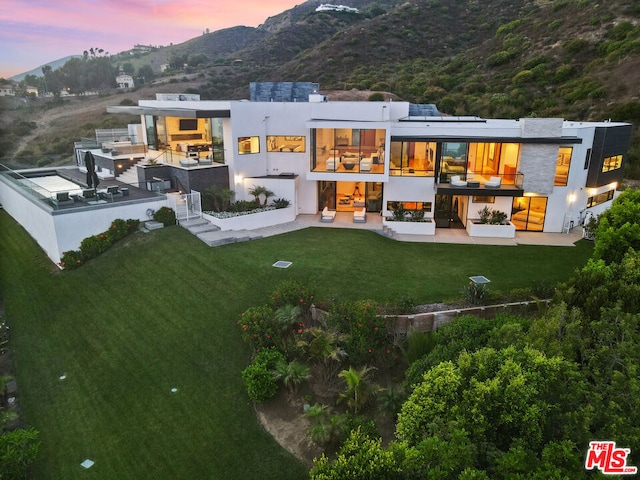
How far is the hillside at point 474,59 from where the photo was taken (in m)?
41.1

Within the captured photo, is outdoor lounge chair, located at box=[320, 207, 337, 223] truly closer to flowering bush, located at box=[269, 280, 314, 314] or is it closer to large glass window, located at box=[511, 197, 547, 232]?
flowering bush, located at box=[269, 280, 314, 314]

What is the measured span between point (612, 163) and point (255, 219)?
755 inches

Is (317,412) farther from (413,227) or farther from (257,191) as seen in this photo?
(257,191)

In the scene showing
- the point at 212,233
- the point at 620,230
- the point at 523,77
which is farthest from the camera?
the point at 523,77

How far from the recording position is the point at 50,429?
1055 centimetres

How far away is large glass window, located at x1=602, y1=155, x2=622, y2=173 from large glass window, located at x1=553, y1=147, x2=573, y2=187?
2.69 meters

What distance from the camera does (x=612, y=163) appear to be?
22.8m

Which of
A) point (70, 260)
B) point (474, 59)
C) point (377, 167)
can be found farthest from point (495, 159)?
point (474, 59)

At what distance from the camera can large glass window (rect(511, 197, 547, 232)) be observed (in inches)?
850

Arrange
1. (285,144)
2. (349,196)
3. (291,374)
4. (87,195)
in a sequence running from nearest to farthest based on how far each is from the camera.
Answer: (291,374) < (87,195) < (285,144) < (349,196)

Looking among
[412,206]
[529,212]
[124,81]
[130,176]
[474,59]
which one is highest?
[474,59]

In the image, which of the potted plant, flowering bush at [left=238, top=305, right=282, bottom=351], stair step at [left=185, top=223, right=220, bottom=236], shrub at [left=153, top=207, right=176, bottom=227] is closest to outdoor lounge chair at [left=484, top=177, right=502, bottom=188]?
the potted plant

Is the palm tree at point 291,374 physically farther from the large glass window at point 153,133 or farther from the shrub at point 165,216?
the large glass window at point 153,133

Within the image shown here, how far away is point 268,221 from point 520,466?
1689 cm
